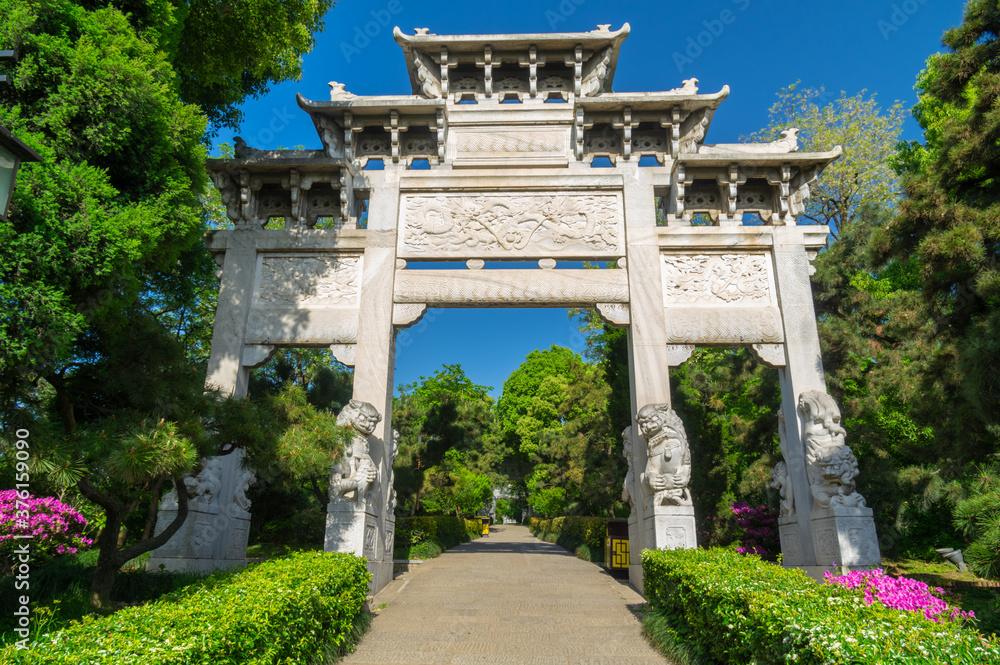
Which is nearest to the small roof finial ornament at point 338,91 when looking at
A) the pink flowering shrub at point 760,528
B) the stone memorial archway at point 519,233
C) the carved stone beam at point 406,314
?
the stone memorial archway at point 519,233

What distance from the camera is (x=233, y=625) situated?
3.09 m

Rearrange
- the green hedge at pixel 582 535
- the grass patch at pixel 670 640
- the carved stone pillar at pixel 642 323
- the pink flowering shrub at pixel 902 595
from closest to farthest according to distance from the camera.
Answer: the pink flowering shrub at pixel 902 595, the grass patch at pixel 670 640, the carved stone pillar at pixel 642 323, the green hedge at pixel 582 535

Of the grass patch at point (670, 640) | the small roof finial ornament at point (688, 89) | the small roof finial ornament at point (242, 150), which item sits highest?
the small roof finial ornament at point (688, 89)

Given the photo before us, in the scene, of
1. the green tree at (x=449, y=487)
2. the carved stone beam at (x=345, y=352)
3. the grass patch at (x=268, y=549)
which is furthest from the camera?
the green tree at (x=449, y=487)

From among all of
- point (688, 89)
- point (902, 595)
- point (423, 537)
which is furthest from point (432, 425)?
point (902, 595)

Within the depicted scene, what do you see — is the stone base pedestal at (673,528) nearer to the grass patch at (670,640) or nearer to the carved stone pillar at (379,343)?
the grass patch at (670,640)

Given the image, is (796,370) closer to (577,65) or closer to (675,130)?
(675,130)

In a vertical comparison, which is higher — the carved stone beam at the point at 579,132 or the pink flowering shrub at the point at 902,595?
the carved stone beam at the point at 579,132

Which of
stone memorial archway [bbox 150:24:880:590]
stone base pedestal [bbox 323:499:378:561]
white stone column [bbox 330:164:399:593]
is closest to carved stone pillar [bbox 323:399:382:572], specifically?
stone base pedestal [bbox 323:499:378:561]

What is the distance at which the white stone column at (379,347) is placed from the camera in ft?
26.0

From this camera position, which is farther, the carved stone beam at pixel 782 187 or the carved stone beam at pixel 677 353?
the carved stone beam at pixel 782 187

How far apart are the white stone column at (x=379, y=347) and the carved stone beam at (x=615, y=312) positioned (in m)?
3.17

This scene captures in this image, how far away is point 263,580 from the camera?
4238 millimetres

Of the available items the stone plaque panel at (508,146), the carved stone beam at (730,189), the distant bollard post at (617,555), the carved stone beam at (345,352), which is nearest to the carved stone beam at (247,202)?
the carved stone beam at (345,352)
